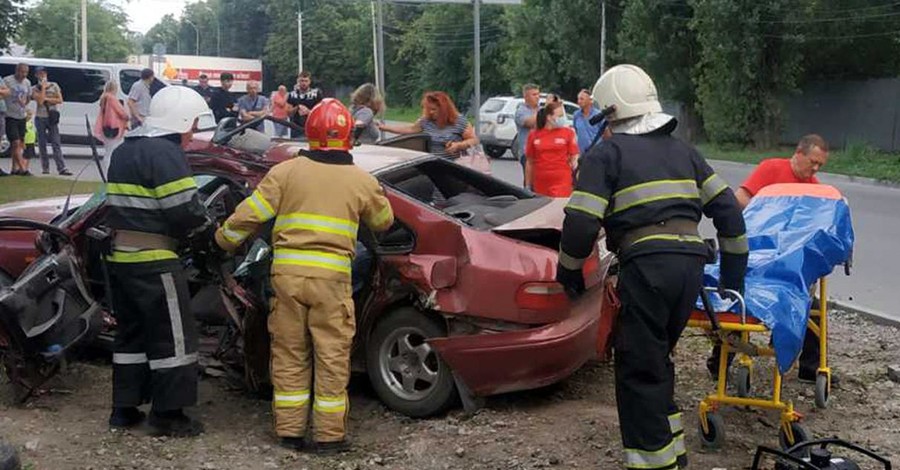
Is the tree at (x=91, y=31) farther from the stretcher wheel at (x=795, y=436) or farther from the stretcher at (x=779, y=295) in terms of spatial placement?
the stretcher wheel at (x=795, y=436)

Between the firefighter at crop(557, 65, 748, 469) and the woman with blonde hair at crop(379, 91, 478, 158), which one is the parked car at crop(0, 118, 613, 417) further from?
the woman with blonde hair at crop(379, 91, 478, 158)

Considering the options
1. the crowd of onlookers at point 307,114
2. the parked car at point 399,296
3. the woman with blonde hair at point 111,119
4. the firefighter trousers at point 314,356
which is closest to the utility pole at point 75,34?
the crowd of onlookers at point 307,114

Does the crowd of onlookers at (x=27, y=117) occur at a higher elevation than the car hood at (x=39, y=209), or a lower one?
higher

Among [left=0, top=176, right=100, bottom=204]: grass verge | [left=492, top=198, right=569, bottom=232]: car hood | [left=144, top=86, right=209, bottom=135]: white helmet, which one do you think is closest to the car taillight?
[left=492, top=198, right=569, bottom=232]: car hood

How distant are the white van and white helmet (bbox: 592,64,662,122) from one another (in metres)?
18.9

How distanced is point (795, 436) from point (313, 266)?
2.42 metres

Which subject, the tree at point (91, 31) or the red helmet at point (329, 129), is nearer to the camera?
the red helmet at point (329, 129)

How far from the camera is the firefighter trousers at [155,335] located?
16.8ft

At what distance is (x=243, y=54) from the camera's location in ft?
309

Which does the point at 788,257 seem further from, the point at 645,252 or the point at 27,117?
the point at 27,117

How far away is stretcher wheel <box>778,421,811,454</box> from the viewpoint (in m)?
4.70

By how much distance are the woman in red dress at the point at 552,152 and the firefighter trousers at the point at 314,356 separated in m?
4.87

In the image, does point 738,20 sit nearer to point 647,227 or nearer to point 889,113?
point 889,113

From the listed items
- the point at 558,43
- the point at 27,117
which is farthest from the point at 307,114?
the point at 558,43
